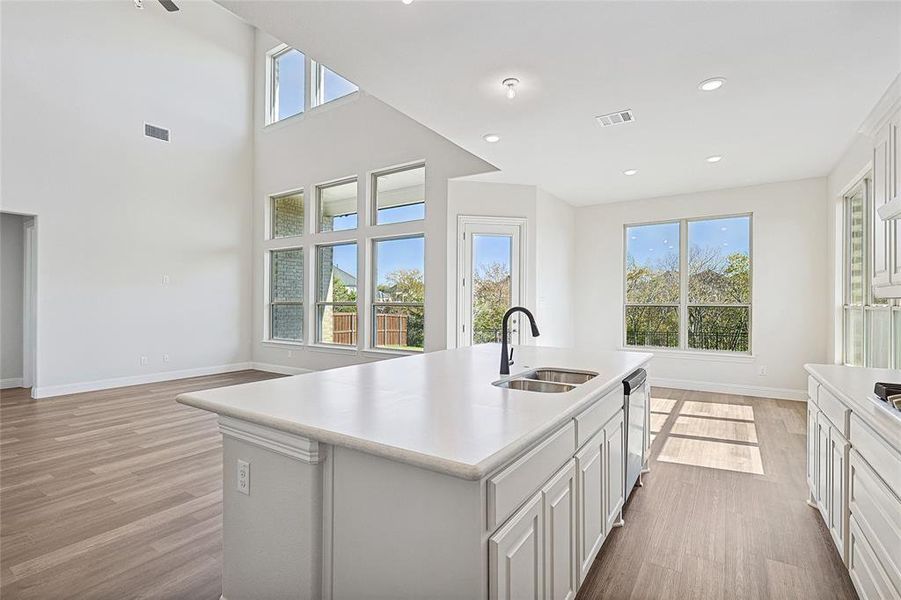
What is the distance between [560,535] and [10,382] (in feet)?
25.6

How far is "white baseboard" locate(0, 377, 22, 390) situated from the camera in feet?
19.9

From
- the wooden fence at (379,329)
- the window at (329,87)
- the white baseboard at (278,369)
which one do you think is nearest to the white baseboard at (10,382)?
the white baseboard at (278,369)

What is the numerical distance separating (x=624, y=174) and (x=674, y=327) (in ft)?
8.11

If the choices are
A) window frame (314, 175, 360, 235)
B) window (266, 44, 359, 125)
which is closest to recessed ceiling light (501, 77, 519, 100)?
window frame (314, 175, 360, 235)

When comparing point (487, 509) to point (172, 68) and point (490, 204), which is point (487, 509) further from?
point (172, 68)

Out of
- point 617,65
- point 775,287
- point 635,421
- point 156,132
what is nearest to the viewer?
point 635,421

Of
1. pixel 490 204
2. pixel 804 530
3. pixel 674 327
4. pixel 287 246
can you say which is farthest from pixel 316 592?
pixel 287 246

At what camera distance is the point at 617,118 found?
12.0ft

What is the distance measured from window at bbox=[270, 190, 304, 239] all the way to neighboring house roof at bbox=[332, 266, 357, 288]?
1.00 metres

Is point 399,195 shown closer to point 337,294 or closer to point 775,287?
point 337,294

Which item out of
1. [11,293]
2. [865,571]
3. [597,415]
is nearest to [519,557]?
[597,415]

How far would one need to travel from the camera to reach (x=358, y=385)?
199 cm

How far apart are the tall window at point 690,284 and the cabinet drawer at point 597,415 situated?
460 cm

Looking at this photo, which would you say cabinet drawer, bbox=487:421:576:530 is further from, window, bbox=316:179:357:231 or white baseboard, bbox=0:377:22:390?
white baseboard, bbox=0:377:22:390
